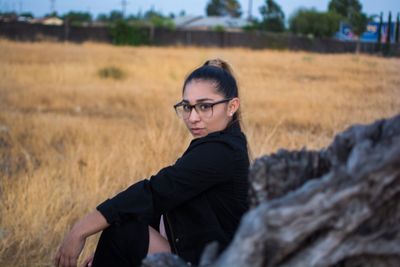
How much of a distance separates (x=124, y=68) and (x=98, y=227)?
13485mm

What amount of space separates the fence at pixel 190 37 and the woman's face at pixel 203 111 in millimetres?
28994

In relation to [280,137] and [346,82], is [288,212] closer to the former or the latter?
[280,137]

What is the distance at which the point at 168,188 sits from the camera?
1.89 m

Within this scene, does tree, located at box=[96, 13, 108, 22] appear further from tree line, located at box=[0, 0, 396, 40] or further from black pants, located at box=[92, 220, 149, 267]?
black pants, located at box=[92, 220, 149, 267]

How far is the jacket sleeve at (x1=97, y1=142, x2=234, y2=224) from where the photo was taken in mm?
1884

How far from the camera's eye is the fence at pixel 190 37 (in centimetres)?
3381

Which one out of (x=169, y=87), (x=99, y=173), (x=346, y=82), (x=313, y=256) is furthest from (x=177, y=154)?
(x=346, y=82)

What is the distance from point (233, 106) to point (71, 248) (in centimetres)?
79

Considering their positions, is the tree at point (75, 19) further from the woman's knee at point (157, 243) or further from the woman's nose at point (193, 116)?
the woman's knee at point (157, 243)

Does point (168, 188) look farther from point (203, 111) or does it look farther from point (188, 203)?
point (203, 111)

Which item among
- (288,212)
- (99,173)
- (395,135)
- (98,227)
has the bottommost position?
(99,173)

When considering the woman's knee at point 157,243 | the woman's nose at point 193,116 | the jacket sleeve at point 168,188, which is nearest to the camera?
the jacket sleeve at point 168,188

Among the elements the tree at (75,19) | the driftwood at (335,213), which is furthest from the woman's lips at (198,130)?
the tree at (75,19)

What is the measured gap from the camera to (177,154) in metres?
4.52
